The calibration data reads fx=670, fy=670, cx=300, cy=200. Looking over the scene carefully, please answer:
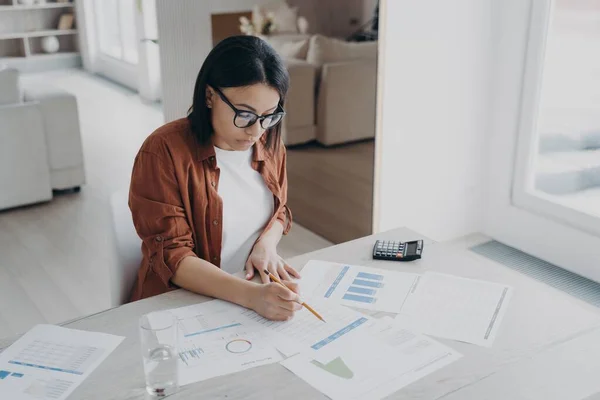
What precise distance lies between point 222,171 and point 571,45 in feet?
6.61

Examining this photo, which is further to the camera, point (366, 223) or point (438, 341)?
point (366, 223)

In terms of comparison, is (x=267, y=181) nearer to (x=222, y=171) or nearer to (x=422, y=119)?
(x=222, y=171)

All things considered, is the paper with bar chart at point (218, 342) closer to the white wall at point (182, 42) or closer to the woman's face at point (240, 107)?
the woman's face at point (240, 107)

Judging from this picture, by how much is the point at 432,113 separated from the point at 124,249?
1898 mm

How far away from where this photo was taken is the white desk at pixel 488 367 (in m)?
1.11

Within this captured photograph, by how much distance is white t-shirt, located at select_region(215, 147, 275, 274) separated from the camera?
1.69 m

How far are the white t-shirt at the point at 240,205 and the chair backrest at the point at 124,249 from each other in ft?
0.72

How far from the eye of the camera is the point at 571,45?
117 inches

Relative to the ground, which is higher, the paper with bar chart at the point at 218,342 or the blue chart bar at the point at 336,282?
the blue chart bar at the point at 336,282

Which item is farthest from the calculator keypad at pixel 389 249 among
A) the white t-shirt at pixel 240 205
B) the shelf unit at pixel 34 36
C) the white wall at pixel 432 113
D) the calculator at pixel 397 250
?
the shelf unit at pixel 34 36

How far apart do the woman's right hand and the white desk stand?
16cm

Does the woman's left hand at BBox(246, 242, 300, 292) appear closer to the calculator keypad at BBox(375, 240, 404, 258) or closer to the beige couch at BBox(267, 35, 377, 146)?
the calculator keypad at BBox(375, 240, 404, 258)

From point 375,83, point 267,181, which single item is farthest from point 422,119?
point 267,181

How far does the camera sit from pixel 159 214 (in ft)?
5.00
